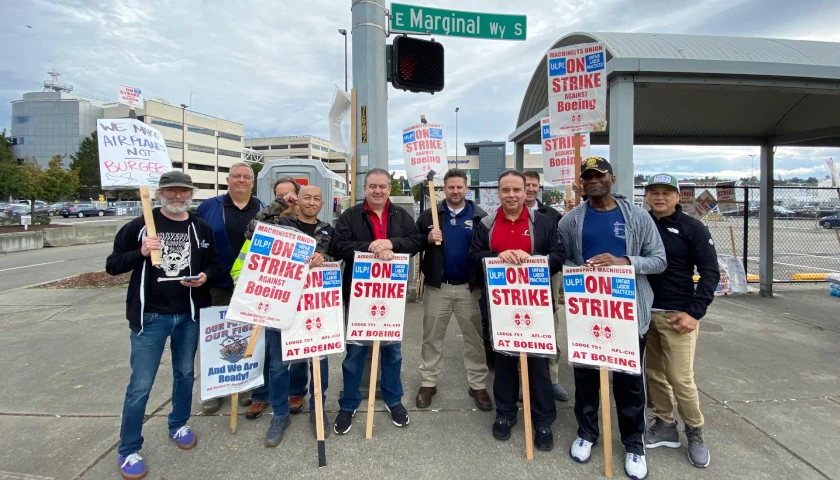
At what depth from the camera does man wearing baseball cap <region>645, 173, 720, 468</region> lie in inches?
115

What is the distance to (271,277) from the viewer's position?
3.01 metres

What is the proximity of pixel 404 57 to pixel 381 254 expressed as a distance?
243 centimetres

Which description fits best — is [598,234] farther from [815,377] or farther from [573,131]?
[815,377]

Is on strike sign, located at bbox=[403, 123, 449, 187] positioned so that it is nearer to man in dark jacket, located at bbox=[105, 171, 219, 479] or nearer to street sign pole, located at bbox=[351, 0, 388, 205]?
street sign pole, located at bbox=[351, 0, 388, 205]

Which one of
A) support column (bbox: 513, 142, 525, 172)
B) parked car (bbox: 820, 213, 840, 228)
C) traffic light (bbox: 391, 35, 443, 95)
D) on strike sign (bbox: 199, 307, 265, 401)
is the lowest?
on strike sign (bbox: 199, 307, 265, 401)

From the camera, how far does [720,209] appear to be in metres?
8.36

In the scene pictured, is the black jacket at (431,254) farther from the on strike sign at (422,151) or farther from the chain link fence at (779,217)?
the chain link fence at (779,217)

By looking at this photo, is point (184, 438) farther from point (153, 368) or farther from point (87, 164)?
point (87, 164)

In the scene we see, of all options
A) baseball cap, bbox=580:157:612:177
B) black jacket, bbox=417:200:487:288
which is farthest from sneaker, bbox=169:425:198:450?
baseball cap, bbox=580:157:612:177

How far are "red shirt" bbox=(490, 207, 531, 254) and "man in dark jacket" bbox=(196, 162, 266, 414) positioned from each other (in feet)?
7.13

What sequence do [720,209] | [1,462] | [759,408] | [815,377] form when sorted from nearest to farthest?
[1,462] < [759,408] < [815,377] < [720,209]

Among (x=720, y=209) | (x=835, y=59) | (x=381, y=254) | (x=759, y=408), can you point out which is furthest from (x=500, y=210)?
(x=720, y=209)

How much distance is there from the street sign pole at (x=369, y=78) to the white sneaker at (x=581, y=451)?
2918 mm

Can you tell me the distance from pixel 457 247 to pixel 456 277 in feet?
0.87
